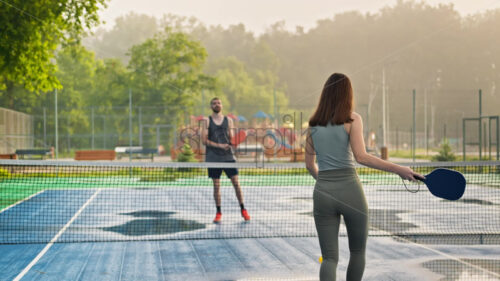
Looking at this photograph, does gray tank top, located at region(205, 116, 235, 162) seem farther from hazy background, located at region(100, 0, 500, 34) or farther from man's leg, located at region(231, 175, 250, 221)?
hazy background, located at region(100, 0, 500, 34)

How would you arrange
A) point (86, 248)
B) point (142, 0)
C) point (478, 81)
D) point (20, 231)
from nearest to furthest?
point (86, 248) < point (20, 231) < point (478, 81) < point (142, 0)

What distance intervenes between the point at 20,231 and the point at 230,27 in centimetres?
12615

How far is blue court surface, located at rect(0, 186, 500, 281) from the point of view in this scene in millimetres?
5520

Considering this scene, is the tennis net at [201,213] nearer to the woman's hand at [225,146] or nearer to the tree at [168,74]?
the woman's hand at [225,146]

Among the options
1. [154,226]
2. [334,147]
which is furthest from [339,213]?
[154,226]

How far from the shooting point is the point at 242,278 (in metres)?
5.29

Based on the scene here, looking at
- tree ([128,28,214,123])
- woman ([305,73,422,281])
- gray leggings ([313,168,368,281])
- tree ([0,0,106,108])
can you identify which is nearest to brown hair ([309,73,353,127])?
woman ([305,73,422,281])

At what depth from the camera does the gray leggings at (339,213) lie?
368cm

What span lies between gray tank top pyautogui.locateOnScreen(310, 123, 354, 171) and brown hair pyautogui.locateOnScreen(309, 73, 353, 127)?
0.16ft

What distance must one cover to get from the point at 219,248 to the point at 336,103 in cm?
359

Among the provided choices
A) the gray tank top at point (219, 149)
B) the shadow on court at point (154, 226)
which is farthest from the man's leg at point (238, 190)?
the shadow on court at point (154, 226)

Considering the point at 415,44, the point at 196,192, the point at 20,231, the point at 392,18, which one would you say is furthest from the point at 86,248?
the point at 392,18

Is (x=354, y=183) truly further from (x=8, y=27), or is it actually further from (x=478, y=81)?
(x=478, y=81)

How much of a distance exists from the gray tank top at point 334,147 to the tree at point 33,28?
12.8 meters
